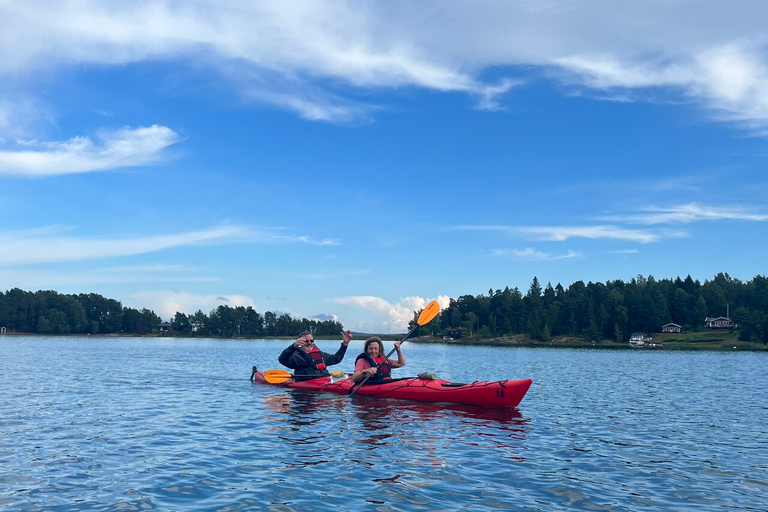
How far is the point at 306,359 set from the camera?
24.8 meters

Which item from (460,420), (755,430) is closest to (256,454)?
(460,420)

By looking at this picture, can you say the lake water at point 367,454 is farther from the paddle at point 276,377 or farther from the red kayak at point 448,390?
the paddle at point 276,377

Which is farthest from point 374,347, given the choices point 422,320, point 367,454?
point 367,454

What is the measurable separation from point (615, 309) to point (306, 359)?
145657 millimetres

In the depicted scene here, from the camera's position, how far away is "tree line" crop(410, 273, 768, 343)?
149 m

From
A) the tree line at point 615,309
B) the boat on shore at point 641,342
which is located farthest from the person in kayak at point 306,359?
the tree line at point 615,309

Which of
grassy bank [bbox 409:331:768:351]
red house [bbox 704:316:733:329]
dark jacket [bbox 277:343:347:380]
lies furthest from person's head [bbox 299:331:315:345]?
red house [bbox 704:316:733:329]

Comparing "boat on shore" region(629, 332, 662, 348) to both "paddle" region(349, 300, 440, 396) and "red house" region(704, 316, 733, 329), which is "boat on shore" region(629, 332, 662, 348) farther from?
"paddle" region(349, 300, 440, 396)

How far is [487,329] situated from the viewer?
595ft

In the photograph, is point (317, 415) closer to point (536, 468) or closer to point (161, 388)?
point (536, 468)

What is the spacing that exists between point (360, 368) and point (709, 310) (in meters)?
178

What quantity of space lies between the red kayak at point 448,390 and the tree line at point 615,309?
436 ft

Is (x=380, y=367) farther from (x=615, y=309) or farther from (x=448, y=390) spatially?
(x=615, y=309)

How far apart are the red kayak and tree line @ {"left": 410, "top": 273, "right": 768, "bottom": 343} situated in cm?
13291
